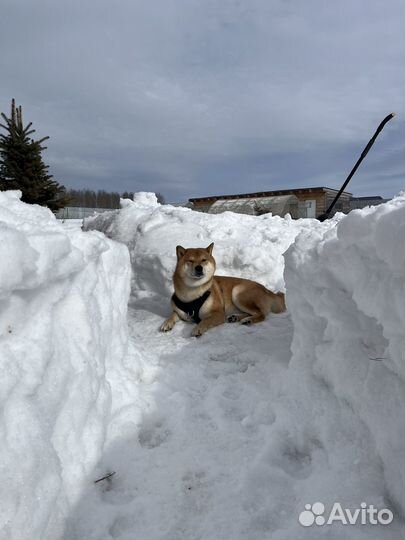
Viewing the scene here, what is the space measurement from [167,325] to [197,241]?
6.81 feet

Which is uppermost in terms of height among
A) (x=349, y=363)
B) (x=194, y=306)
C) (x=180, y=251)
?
(x=180, y=251)

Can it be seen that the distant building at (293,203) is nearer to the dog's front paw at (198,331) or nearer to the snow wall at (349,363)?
the dog's front paw at (198,331)

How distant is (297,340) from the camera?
3115mm

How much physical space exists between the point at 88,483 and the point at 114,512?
22 centimetres

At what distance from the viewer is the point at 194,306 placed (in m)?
4.84

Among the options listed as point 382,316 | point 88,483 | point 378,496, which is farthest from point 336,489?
point 88,483

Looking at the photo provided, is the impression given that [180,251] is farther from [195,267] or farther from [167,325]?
[167,325]

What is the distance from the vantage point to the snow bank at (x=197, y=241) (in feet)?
19.3

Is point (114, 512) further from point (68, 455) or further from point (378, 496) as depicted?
point (378, 496)

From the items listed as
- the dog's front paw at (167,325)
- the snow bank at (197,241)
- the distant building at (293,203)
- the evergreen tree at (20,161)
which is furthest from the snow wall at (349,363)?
the distant building at (293,203)

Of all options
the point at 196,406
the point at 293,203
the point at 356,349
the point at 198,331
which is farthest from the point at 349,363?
the point at 293,203

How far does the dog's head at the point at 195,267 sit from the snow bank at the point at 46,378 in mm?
2177

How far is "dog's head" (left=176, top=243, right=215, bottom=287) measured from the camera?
191 inches

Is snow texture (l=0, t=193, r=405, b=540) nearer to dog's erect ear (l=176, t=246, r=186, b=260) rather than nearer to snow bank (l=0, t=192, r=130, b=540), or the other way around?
snow bank (l=0, t=192, r=130, b=540)
